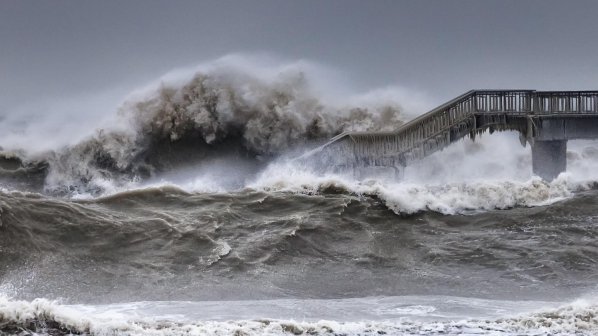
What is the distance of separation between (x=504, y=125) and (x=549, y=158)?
179cm

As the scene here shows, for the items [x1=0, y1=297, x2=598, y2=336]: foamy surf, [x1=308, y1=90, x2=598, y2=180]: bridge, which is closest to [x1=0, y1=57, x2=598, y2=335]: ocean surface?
[x1=0, y1=297, x2=598, y2=336]: foamy surf

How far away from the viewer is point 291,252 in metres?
18.4

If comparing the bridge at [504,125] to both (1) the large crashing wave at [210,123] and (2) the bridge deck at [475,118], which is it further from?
(1) the large crashing wave at [210,123]

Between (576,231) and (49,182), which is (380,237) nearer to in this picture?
(576,231)

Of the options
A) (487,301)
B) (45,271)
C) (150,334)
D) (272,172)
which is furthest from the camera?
(272,172)

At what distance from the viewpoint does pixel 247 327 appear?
12.6 metres

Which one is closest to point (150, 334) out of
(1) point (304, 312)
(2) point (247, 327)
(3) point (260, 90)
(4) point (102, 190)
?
(2) point (247, 327)

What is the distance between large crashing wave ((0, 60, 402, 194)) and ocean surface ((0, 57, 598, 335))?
0.38 meters

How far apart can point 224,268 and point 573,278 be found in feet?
21.3

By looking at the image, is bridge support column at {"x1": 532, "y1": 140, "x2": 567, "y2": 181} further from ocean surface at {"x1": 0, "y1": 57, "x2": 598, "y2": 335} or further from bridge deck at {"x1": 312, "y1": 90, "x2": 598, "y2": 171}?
ocean surface at {"x1": 0, "y1": 57, "x2": 598, "y2": 335}

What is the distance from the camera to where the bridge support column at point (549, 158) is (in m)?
27.8

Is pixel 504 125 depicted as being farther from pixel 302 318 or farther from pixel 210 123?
pixel 302 318

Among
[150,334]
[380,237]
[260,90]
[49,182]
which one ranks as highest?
[260,90]

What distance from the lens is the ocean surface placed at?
43.2 ft
